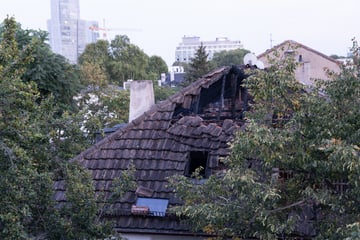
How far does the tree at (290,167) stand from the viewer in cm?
693

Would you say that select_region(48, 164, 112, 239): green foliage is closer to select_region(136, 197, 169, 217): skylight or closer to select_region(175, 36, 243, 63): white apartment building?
select_region(136, 197, 169, 217): skylight

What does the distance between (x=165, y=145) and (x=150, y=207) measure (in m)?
1.54

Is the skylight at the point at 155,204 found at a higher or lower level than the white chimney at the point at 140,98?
lower

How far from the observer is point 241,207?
7.43 metres

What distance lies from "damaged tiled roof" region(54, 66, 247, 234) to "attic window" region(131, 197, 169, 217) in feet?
0.33

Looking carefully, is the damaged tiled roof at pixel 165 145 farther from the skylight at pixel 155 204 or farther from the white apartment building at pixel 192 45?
the white apartment building at pixel 192 45

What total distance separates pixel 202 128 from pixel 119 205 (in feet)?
7.52

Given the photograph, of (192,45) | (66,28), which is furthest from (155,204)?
(66,28)

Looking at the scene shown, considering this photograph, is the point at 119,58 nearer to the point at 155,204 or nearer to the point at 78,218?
the point at 155,204

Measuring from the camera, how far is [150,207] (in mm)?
10539

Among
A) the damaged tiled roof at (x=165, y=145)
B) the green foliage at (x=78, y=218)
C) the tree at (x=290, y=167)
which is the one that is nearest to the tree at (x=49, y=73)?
the damaged tiled roof at (x=165, y=145)

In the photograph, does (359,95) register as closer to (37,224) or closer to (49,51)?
(37,224)

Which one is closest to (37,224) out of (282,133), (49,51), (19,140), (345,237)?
(19,140)

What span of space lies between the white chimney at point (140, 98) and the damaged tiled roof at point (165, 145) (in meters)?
1.11
